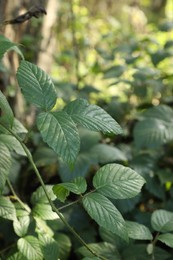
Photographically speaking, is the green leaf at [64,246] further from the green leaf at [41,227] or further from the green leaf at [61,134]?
the green leaf at [61,134]

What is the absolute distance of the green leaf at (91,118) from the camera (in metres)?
0.89

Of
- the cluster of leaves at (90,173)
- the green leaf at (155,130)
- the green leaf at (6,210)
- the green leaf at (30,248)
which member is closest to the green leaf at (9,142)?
the cluster of leaves at (90,173)

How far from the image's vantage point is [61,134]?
2.80 ft

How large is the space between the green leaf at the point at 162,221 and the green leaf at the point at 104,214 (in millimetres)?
250

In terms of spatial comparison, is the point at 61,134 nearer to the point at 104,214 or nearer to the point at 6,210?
the point at 104,214

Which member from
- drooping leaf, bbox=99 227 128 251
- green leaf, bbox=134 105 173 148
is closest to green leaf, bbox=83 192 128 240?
drooping leaf, bbox=99 227 128 251

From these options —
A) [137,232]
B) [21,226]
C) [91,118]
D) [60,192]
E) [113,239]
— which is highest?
[91,118]

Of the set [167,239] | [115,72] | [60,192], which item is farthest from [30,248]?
[115,72]

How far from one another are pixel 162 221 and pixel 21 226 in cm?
39

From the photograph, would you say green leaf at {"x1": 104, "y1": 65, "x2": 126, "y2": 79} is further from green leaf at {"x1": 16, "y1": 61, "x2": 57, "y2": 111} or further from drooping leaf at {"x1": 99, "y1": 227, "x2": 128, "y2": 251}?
green leaf at {"x1": 16, "y1": 61, "x2": 57, "y2": 111}

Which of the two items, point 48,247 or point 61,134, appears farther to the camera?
point 48,247

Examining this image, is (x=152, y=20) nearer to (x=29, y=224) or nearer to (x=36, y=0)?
(x=36, y=0)

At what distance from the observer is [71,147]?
33.1 inches

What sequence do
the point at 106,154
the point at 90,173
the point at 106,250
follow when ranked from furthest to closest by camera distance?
the point at 90,173 → the point at 106,154 → the point at 106,250
